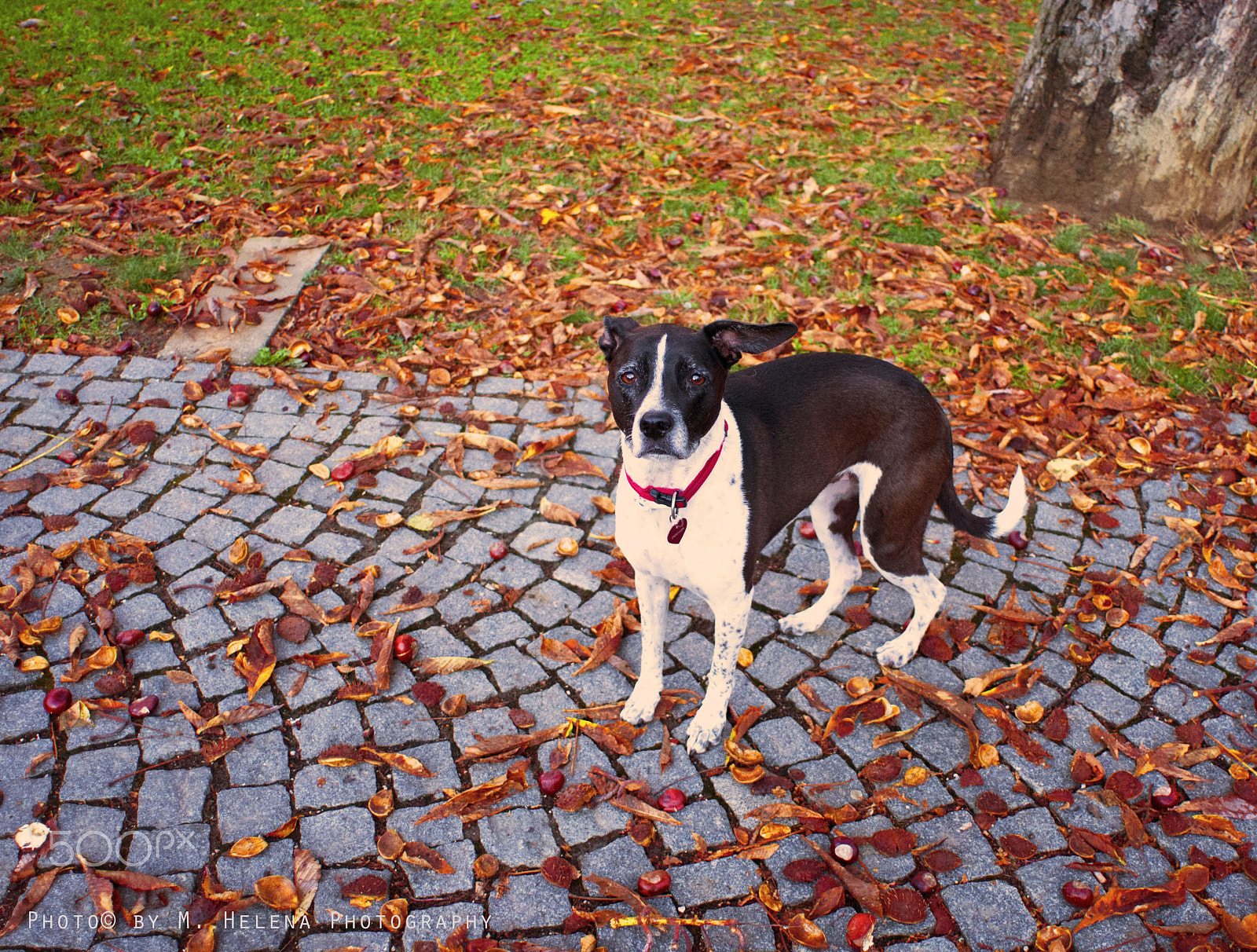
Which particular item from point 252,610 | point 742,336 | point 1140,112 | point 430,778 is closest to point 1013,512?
point 742,336

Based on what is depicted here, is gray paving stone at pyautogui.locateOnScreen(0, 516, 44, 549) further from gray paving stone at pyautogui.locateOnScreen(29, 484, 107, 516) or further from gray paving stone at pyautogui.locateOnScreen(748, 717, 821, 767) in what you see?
gray paving stone at pyautogui.locateOnScreen(748, 717, 821, 767)

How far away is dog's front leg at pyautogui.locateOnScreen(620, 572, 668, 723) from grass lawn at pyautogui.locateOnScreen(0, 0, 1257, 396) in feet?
9.47

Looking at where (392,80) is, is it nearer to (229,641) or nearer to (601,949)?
(229,641)

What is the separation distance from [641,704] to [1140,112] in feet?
21.7

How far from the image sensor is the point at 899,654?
13.9 ft

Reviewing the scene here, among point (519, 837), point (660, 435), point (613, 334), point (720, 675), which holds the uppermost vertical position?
point (613, 334)

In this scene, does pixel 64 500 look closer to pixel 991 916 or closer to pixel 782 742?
pixel 782 742

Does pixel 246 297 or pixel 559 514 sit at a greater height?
pixel 246 297

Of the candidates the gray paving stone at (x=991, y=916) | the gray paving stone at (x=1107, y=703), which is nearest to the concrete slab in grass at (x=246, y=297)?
the gray paving stone at (x=991, y=916)

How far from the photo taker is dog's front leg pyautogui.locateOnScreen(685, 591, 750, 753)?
3.60 metres

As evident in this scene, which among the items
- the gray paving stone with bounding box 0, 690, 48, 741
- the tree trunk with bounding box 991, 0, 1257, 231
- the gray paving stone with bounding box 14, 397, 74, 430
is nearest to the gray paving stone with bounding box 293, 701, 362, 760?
the gray paving stone with bounding box 0, 690, 48, 741

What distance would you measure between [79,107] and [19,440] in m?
5.58

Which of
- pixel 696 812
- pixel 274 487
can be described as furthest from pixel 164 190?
pixel 696 812

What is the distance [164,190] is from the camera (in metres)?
7.94
